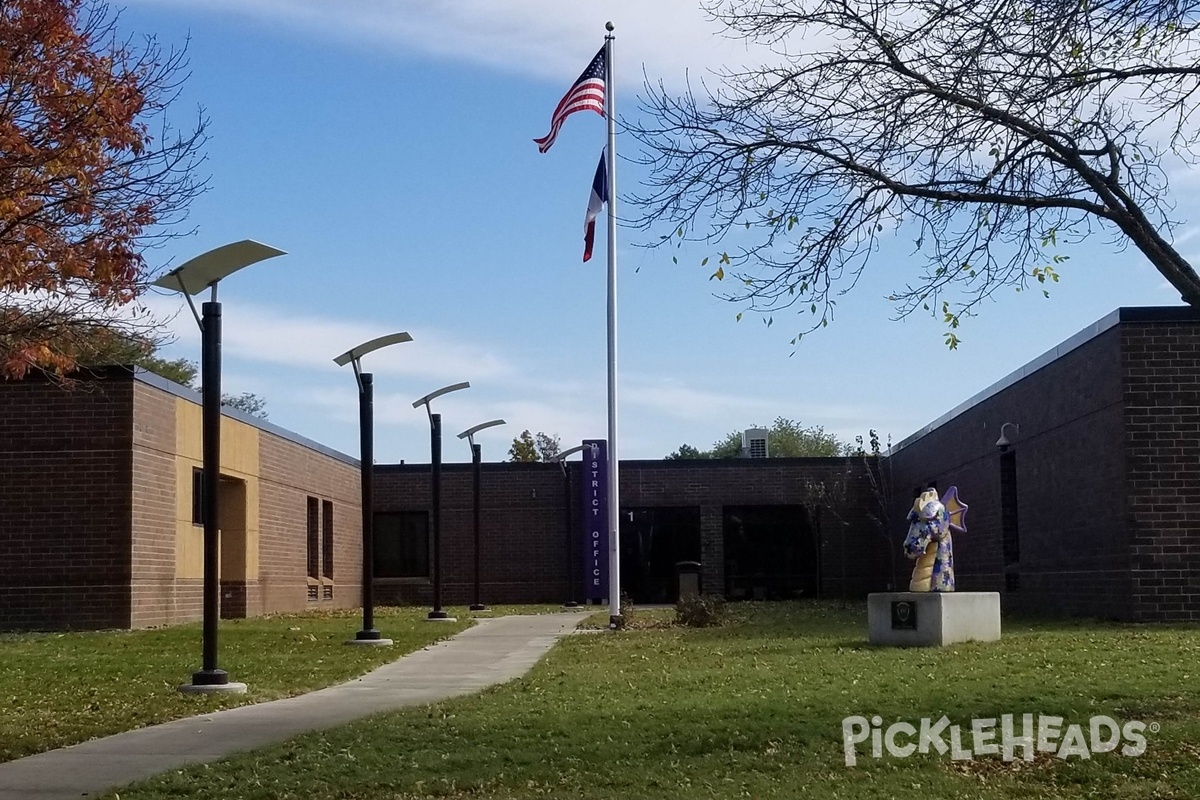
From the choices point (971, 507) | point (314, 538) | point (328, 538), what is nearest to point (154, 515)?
point (314, 538)

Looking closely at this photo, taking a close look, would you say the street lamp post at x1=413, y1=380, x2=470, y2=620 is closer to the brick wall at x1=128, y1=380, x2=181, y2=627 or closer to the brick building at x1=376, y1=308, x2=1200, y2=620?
the brick wall at x1=128, y1=380, x2=181, y2=627

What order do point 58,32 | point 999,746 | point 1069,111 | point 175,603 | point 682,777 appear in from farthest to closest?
point 175,603 → point 58,32 → point 1069,111 → point 999,746 → point 682,777

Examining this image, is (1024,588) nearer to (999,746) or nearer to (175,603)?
(175,603)

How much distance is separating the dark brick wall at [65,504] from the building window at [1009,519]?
606 inches

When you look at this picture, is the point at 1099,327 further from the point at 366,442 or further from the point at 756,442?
the point at 756,442

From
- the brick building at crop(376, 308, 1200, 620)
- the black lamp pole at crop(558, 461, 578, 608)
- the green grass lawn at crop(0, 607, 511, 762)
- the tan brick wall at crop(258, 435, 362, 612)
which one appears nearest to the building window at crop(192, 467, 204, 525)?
the green grass lawn at crop(0, 607, 511, 762)

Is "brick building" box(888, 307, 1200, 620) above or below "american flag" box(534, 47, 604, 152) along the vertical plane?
below

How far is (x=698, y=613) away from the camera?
22.7 metres

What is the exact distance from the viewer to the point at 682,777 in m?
8.52

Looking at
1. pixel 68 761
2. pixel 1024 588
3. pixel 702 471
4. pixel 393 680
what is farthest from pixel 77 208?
pixel 702 471

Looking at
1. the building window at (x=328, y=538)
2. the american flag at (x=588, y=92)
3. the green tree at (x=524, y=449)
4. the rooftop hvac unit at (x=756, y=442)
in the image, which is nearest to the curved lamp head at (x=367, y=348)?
the american flag at (x=588, y=92)

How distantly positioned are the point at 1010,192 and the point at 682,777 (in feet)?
16.6

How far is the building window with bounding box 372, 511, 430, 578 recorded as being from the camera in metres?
39.7

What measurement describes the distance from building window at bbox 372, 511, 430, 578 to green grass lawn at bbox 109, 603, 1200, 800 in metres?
24.5
